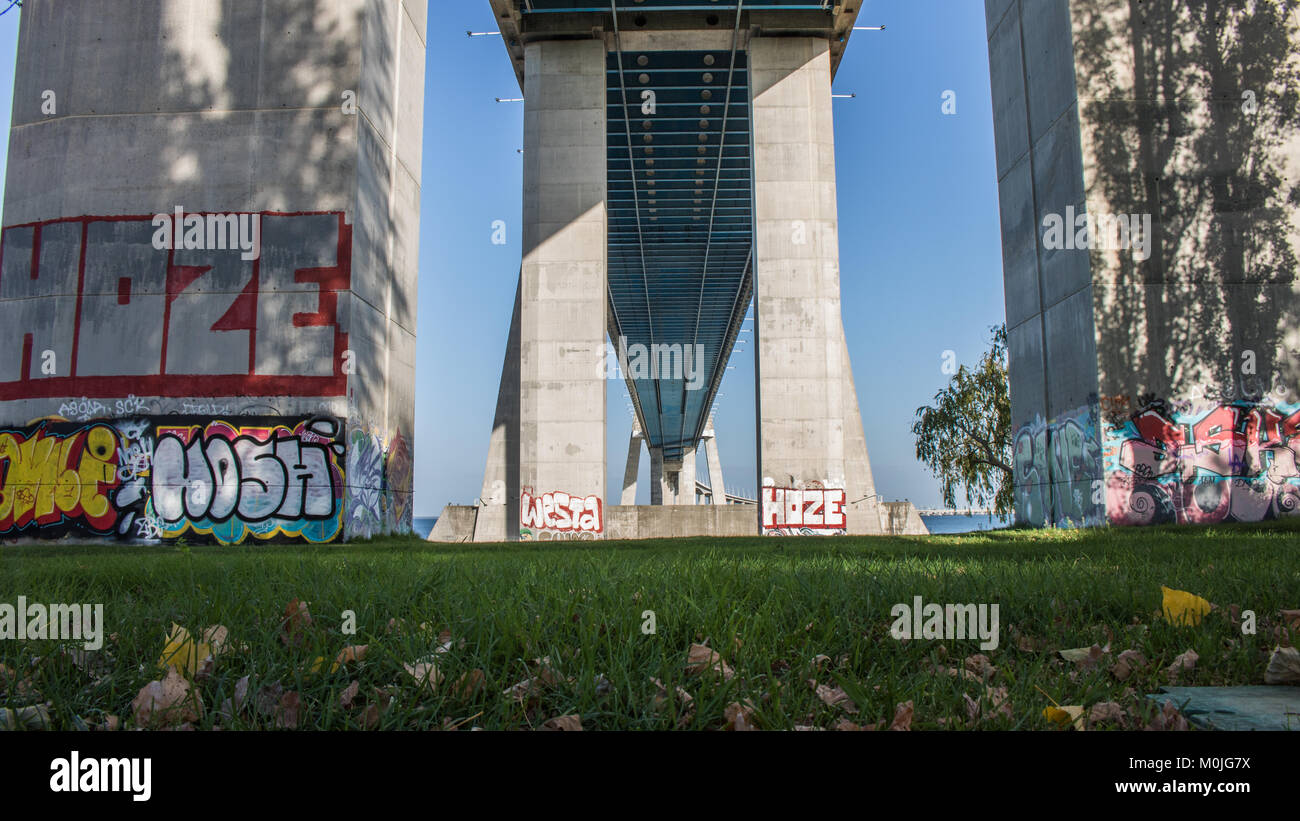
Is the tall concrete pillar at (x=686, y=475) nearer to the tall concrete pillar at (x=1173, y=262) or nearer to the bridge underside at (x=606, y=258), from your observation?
the bridge underside at (x=606, y=258)

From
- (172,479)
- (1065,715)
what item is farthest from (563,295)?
(1065,715)

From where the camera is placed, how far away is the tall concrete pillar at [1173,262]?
15.8 m

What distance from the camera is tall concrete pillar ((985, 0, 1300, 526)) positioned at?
1582 cm

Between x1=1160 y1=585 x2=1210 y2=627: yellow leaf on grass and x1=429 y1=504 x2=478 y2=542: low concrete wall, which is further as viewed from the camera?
x1=429 y1=504 x2=478 y2=542: low concrete wall

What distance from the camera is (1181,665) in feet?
10.3

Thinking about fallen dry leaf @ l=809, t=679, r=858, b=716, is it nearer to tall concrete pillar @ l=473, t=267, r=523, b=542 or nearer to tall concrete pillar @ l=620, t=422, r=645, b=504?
tall concrete pillar @ l=473, t=267, r=523, b=542

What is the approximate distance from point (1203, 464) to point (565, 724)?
17223 mm

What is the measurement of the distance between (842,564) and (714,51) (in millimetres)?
30492

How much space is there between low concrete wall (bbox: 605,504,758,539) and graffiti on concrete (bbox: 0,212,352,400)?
56.1 ft

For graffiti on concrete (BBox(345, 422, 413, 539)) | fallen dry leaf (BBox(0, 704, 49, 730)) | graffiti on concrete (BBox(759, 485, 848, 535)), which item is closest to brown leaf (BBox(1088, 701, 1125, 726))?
fallen dry leaf (BBox(0, 704, 49, 730))

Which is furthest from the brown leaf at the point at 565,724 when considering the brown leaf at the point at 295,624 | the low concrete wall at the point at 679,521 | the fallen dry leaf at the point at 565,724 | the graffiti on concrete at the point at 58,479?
the low concrete wall at the point at 679,521

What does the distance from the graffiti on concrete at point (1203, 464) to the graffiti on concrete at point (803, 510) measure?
10904 millimetres

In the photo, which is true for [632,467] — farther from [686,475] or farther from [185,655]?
[185,655]
